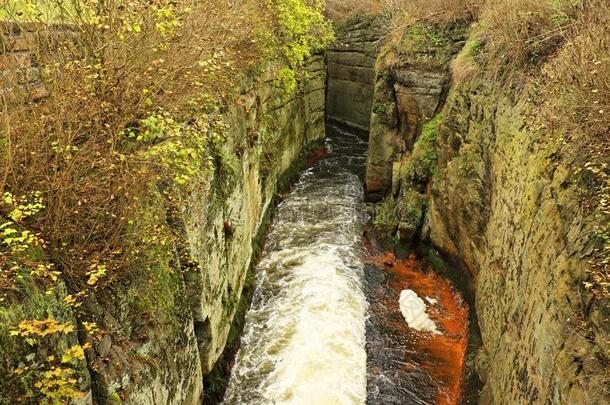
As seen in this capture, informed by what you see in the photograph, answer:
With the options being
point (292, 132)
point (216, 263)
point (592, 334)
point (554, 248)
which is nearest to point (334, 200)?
point (292, 132)

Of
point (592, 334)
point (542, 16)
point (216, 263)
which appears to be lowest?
point (216, 263)

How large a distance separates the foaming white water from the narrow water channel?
3 cm

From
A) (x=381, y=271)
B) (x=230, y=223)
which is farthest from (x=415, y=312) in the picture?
(x=230, y=223)

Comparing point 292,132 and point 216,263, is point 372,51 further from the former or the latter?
point 216,263

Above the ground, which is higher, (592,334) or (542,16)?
(542,16)

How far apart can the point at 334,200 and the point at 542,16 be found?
10.7 m

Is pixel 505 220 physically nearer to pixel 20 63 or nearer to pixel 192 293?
pixel 192 293

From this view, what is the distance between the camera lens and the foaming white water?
9773 millimetres

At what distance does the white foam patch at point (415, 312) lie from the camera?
11.7m

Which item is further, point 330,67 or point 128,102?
point 330,67

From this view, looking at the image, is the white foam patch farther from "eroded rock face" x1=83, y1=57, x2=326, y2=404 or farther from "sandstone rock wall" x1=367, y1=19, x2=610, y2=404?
"eroded rock face" x1=83, y1=57, x2=326, y2=404

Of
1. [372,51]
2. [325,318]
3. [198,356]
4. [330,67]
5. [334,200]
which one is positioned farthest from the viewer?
[330,67]

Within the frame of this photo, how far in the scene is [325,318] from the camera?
1173 cm

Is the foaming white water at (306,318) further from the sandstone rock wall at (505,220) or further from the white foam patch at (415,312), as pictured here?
the sandstone rock wall at (505,220)
